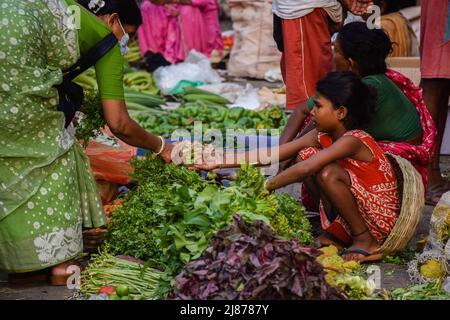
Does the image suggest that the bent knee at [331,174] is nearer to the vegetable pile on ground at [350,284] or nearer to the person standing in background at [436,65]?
the vegetable pile on ground at [350,284]

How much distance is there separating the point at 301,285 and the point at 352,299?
14.6 inches

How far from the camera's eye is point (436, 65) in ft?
18.0

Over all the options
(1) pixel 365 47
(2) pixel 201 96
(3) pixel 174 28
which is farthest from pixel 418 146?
(3) pixel 174 28

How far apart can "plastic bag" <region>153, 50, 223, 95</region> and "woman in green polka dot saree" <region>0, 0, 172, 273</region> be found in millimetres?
5545

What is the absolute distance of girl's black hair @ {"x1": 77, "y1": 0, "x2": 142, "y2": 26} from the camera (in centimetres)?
420

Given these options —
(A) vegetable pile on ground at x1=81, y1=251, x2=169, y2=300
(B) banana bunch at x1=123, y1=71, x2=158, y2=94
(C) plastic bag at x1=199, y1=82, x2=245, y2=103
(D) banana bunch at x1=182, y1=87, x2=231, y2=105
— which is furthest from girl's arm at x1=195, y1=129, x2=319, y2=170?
(B) banana bunch at x1=123, y1=71, x2=158, y2=94

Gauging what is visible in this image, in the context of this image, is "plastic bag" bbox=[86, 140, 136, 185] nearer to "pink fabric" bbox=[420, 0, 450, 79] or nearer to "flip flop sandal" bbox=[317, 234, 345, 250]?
"flip flop sandal" bbox=[317, 234, 345, 250]

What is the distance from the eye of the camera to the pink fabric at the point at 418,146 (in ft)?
15.3

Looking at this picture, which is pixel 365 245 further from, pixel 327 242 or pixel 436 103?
pixel 436 103

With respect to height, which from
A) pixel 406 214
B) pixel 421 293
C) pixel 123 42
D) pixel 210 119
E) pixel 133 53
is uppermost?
pixel 123 42

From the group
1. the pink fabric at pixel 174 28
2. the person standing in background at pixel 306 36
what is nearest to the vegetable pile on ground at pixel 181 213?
the person standing in background at pixel 306 36

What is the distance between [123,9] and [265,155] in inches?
44.2

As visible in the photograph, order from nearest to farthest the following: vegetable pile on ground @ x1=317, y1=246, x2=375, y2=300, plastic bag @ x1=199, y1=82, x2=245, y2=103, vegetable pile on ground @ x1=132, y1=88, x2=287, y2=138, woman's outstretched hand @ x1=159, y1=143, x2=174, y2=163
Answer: vegetable pile on ground @ x1=317, y1=246, x2=375, y2=300 → woman's outstretched hand @ x1=159, y1=143, x2=174, y2=163 → vegetable pile on ground @ x1=132, y1=88, x2=287, y2=138 → plastic bag @ x1=199, y1=82, x2=245, y2=103
